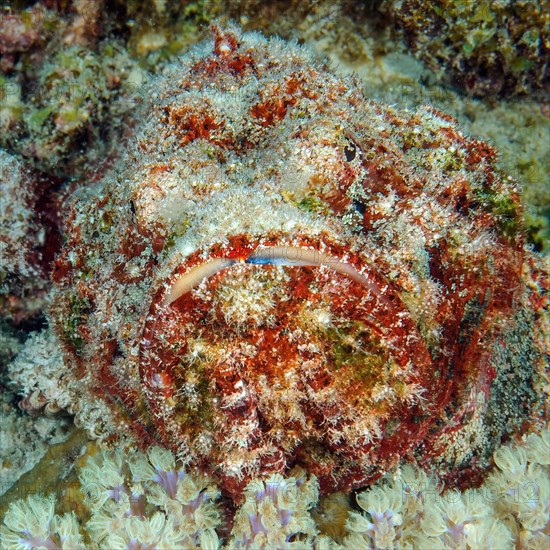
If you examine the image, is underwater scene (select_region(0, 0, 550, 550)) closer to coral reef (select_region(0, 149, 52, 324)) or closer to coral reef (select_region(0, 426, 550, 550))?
coral reef (select_region(0, 426, 550, 550))

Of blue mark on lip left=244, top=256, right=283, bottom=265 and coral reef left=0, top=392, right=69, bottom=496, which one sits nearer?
blue mark on lip left=244, top=256, right=283, bottom=265

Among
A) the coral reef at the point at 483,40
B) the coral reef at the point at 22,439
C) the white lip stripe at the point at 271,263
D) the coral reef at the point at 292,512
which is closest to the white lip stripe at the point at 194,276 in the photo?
the white lip stripe at the point at 271,263

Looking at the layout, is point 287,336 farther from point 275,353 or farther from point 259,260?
point 259,260

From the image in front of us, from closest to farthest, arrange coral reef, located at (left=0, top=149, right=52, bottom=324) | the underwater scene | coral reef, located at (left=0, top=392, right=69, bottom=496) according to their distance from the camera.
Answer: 1. the underwater scene
2. coral reef, located at (left=0, top=392, right=69, bottom=496)
3. coral reef, located at (left=0, top=149, right=52, bottom=324)

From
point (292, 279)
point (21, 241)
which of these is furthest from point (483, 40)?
point (21, 241)

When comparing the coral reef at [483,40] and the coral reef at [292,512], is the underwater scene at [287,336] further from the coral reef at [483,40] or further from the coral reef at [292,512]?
the coral reef at [483,40]

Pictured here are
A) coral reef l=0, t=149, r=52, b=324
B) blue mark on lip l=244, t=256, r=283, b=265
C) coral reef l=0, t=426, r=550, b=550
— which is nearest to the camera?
blue mark on lip l=244, t=256, r=283, b=265

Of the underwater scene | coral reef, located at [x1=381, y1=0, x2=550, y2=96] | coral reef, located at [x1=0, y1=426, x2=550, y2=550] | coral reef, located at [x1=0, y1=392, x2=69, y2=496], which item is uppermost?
coral reef, located at [x1=381, y1=0, x2=550, y2=96]

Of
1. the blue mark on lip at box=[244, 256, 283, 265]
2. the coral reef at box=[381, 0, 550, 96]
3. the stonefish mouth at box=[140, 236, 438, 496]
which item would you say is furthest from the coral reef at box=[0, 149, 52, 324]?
the coral reef at box=[381, 0, 550, 96]
